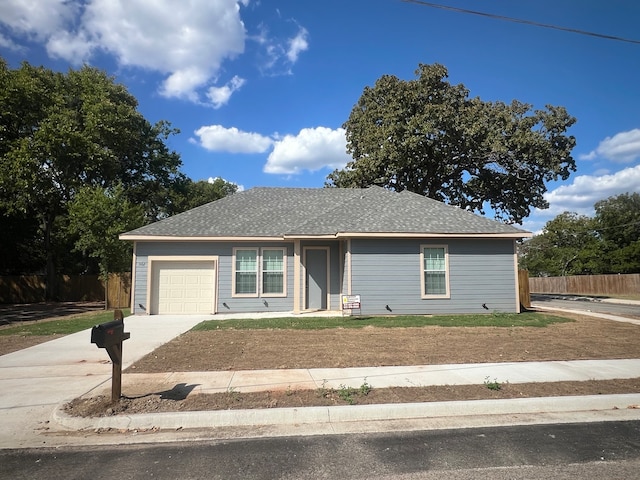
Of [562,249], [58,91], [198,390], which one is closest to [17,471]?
[198,390]

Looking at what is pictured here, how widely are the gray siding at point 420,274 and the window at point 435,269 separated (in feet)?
0.59

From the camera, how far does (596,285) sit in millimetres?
38469

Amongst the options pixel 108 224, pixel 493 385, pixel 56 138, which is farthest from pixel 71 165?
pixel 493 385

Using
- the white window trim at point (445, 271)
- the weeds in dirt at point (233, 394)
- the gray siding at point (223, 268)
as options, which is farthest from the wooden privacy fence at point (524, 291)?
the weeds in dirt at point (233, 394)

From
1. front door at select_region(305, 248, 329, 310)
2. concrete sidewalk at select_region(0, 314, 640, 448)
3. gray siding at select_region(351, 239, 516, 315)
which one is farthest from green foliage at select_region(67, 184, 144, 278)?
concrete sidewalk at select_region(0, 314, 640, 448)

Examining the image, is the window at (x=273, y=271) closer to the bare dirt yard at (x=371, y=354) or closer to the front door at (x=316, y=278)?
the front door at (x=316, y=278)

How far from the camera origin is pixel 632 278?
116 feet

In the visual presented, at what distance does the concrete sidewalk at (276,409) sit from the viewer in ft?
16.6

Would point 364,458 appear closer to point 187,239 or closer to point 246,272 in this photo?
point 246,272

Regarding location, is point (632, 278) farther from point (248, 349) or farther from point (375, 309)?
point (248, 349)

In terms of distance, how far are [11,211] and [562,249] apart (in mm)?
58565

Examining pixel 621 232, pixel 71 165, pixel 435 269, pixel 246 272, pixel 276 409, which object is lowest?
pixel 276 409

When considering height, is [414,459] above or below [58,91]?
below

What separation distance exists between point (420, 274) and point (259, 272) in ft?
19.6
